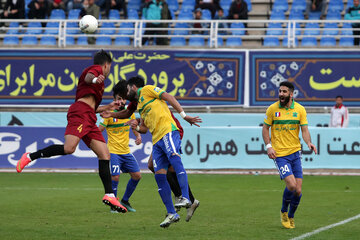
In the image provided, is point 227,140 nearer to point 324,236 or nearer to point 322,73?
point 322,73

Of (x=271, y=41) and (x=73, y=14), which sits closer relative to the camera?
(x=271, y=41)

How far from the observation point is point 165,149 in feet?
31.6

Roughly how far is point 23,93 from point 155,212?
14024 millimetres

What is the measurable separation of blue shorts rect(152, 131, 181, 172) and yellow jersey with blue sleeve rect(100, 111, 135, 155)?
3080 millimetres

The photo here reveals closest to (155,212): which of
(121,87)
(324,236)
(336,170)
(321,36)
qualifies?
(121,87)

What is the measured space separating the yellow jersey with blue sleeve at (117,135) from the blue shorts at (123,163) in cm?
9

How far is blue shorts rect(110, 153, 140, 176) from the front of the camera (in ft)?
41.4

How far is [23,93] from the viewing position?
24.6 metres

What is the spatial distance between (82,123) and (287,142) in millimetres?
3003

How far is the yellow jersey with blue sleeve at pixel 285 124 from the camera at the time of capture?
403 inches

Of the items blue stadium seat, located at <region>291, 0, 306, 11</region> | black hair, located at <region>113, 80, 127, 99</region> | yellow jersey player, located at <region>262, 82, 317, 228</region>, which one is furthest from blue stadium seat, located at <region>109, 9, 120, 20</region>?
yellow jersey player, located at <region>262, 82, 317, 228</region>

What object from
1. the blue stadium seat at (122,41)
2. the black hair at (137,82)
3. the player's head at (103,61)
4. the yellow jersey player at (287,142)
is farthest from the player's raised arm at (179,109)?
the blue stadium seat at (122,41)

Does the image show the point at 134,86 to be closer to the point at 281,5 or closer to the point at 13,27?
the point at 281,5

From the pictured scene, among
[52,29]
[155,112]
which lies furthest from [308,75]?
[155,112]
